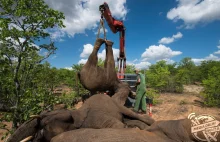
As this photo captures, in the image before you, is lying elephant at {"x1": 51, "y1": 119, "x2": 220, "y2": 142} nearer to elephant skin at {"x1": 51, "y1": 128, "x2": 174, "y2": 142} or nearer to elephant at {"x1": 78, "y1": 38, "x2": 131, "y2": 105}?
elephant skin at {"x1": 51, "y1": 128, "x2": 174, "y2": 142}

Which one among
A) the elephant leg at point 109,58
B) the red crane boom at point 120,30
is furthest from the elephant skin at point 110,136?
the red crane boom at point 120,30

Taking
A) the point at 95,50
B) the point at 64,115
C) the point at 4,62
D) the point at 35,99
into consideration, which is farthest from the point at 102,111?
the point at 4,62

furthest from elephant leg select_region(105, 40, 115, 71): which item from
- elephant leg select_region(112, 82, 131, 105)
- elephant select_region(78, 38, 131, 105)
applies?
elephant leg select_region(112, 82, 131, 105)

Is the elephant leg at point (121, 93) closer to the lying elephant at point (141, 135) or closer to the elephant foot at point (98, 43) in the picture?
the elephant foot at point (98, 43)

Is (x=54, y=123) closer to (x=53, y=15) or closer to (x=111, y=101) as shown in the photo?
(x=111, y=101)

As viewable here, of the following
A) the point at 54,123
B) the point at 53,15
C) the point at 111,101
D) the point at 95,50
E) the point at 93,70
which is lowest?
the point at 54,123

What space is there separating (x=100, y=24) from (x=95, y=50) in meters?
1.54

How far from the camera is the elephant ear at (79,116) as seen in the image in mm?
2116

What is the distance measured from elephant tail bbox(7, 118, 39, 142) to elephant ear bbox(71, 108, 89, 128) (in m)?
0.43

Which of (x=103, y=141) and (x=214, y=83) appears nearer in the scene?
(x=103, y=141)

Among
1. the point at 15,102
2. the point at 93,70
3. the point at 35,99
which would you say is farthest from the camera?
the point at 15,102

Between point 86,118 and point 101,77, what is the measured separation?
1.00 meters

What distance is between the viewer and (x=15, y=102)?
521 centimetres

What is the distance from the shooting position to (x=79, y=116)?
222 centimetres
